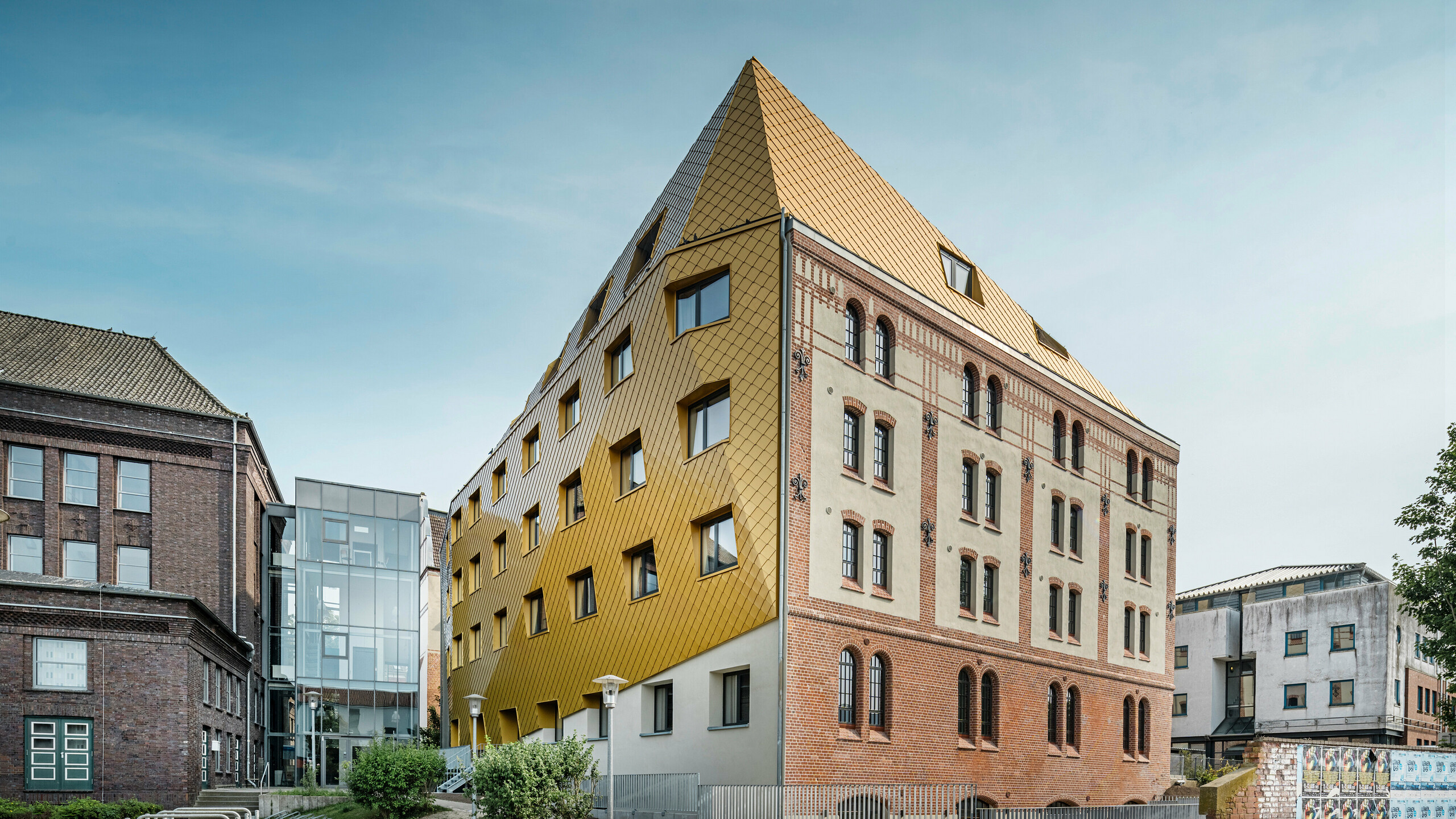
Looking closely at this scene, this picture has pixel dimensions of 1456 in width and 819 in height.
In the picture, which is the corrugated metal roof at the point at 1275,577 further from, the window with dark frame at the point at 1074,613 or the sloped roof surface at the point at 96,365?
the sloped roof surface at the point at 96,365

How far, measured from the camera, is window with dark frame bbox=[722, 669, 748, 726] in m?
25.6

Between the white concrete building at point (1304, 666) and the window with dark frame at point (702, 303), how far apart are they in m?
43.0

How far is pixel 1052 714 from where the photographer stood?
34.0 m

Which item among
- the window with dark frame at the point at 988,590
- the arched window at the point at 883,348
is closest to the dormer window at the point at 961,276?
the arched window at the point at 883,348

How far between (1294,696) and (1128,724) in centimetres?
2883

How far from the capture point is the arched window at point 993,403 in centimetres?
3306

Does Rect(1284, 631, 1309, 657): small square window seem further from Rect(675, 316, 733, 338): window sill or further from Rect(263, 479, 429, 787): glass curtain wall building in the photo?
Rect(675, 316, 733, 338): window sill

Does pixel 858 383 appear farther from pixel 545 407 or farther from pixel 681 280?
pixel 545 407

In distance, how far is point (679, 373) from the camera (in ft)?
93.9

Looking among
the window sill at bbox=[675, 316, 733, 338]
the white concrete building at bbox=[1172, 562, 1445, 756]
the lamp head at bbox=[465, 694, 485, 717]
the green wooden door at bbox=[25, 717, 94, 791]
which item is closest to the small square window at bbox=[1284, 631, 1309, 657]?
the white concrete building at bbox=[1172, 562, 1445, 756]

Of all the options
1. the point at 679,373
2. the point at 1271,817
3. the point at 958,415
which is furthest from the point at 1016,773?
the point at 679,373

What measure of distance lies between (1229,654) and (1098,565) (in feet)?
108

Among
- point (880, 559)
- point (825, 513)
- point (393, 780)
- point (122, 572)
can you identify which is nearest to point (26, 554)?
point (122, 572)

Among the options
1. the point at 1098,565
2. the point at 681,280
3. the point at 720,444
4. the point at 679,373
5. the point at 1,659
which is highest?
the point at 681,280
